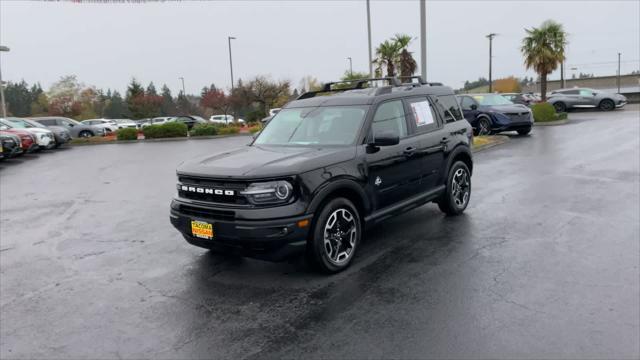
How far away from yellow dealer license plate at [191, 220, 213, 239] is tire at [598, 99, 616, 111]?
3462cm

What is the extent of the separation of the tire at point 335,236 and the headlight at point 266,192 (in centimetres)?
50

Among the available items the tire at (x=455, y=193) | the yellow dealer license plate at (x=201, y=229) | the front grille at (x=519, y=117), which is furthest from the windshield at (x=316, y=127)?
the front grille at (x=519, y=117)

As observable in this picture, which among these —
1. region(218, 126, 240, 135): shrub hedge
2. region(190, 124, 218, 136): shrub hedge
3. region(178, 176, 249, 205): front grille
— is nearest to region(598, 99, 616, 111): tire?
region(218, 126, 240, 135): shrub hedge

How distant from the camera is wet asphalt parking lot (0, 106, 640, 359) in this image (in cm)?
380

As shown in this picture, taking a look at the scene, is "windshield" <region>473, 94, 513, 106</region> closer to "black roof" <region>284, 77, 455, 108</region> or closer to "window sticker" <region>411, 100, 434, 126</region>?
"black roof" <region>284, 77, 455, 108</region>

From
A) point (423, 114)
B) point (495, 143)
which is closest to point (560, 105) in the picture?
point (495, 143)

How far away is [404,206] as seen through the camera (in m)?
6.21

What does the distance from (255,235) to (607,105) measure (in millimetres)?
34678

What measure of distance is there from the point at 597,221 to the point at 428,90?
2.92 m

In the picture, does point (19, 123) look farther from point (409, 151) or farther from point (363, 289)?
point (363, 289)

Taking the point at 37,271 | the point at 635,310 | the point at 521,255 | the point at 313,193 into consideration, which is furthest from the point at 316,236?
the point at 37,271

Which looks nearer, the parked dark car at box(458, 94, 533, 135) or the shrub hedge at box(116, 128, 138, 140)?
the parked dark car at box(458, 94, 533, 135)

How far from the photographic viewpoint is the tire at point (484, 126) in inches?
755

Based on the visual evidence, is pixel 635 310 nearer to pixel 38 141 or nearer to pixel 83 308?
pixel 83 308
